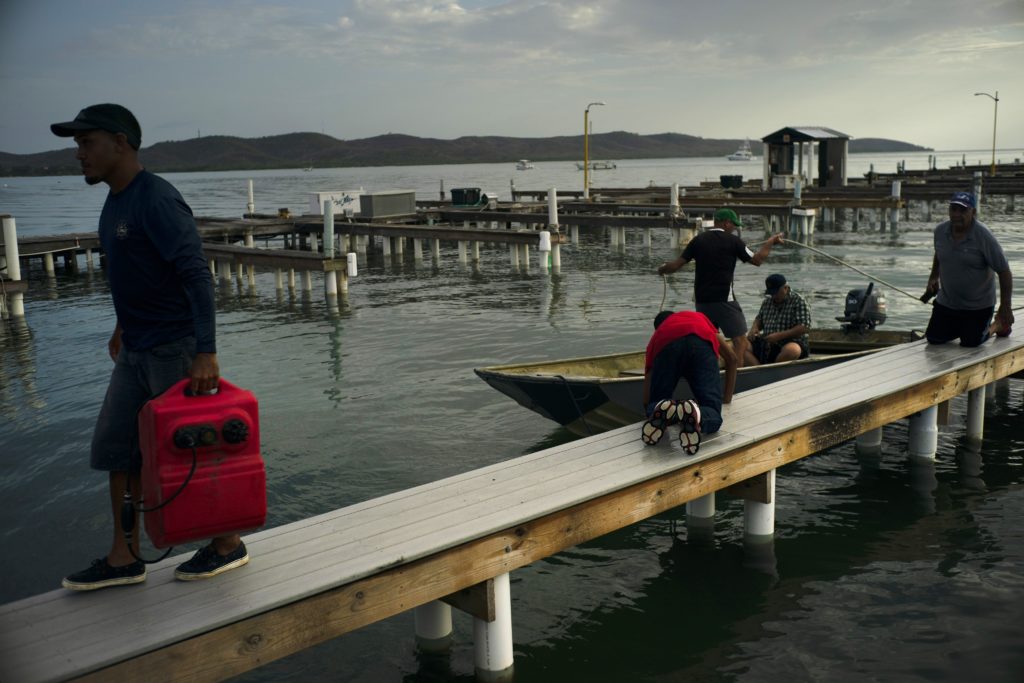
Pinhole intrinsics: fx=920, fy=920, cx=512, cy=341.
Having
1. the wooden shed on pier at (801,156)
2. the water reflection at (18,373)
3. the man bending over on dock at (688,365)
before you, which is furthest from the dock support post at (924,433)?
the wooden shed on pier at (801,156)

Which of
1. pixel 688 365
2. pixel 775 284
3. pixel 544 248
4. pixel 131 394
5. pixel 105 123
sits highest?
pixel 105 123

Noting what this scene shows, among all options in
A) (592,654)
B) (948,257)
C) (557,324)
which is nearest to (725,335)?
(948,257)

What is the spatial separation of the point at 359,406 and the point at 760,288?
14.7 meters

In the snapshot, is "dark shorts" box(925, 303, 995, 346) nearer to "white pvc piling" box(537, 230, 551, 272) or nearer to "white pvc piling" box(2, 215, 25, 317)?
"white pvc piling" box(2, 215, 25, 317)

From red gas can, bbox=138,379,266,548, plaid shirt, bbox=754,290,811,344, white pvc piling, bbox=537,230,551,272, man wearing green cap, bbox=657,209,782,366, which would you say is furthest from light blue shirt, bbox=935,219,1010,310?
white pvc piling, bbox=537,230,551,272

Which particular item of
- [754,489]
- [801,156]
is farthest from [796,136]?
[754,489]

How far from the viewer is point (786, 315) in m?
10.7

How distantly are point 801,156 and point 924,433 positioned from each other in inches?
1712

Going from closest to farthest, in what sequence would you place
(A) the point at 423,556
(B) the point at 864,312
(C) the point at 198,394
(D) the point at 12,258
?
1. (C) the point at 198,394
2. (A) the point at 423,556
3. (B) the point at 864,312
4. (D) the point at 12,258

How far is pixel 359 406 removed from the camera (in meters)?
12.8

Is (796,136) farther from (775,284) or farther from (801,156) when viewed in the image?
(775,284)

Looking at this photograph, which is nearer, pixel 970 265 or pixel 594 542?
pixel 594 542

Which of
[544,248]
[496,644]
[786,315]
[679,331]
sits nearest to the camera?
[496,644]

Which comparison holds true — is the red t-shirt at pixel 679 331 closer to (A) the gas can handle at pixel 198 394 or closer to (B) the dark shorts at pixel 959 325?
(A) the gas can handle at pixel 198 394
